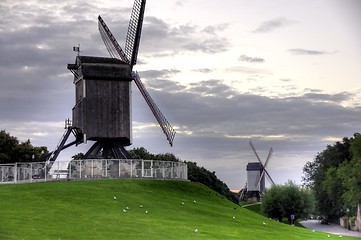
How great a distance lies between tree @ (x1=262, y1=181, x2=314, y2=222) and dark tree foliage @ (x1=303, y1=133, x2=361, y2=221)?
218 inches

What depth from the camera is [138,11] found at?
6738 cm

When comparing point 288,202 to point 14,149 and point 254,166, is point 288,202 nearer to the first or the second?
point 14,149

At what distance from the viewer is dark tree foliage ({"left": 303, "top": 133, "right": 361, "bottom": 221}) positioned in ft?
276

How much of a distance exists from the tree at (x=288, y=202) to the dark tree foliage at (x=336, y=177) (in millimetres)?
5534

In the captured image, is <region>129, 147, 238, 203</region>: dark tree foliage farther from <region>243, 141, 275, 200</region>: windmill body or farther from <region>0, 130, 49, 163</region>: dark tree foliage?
<region>243, 141, 275, 200</region>: windmill body

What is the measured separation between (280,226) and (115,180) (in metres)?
14.8

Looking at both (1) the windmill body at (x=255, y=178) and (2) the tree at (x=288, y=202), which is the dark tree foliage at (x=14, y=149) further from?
(1) the windmill body at (x=255, y=178)

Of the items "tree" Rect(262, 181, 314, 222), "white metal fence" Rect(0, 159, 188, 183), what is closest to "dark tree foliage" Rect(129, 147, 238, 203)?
"tree" Rect(262, 181, 314, 222)

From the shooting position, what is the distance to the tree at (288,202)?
94250 millimetres

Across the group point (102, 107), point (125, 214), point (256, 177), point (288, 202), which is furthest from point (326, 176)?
point (125, 214)

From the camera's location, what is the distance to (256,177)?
511 ft

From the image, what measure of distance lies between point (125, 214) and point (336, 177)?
70596mm

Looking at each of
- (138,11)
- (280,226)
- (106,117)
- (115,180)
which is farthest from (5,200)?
(138,11)

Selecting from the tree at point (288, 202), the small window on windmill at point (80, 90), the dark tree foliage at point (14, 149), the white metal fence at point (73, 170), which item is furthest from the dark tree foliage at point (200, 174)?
the white metal fence at point (73, 170)
